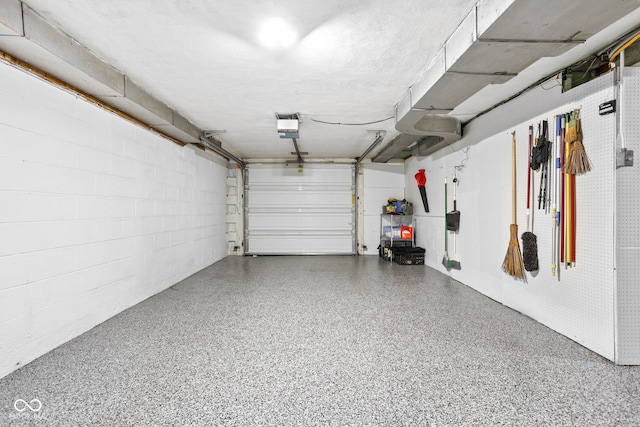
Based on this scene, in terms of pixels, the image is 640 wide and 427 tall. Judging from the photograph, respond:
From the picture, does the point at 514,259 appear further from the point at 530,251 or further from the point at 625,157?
the point at 625,157

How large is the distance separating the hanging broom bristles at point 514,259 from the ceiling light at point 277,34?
2793mm

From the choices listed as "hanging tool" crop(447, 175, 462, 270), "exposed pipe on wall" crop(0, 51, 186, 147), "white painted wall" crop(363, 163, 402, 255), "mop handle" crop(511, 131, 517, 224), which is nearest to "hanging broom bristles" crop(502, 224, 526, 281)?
"mop handle" crop(511, 131, 517, 224)

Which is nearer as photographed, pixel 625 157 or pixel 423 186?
pixel 625 157

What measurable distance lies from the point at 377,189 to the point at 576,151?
4727 mm

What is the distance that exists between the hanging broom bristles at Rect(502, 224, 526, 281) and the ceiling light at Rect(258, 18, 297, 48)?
279cm

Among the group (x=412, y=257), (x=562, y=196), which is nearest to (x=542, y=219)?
(x=562, y=196)

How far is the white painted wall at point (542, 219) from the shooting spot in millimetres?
2105

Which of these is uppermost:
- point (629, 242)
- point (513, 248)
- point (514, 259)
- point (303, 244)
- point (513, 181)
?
point (513, 181)

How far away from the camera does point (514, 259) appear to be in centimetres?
301

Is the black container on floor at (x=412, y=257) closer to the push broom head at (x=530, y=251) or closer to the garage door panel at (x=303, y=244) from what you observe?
the garage door panel at (x=303, y=244)

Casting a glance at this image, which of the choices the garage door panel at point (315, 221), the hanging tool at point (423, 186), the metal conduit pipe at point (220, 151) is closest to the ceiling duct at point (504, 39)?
the hanging tool at point (423, 186)

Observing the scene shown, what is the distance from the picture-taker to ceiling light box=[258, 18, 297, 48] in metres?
1.91

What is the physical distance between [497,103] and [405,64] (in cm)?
160

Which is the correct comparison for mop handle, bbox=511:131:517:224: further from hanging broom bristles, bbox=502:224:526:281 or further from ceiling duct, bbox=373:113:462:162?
ceiling duct, bbox=373:113:462:162
